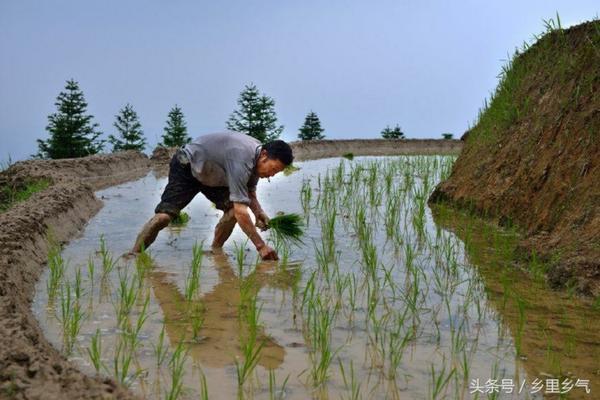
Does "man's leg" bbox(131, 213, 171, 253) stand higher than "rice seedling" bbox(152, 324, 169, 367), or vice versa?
"man's leg" bbox(131, 213, 171, 253)

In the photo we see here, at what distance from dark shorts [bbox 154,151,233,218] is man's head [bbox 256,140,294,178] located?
0.69 metres

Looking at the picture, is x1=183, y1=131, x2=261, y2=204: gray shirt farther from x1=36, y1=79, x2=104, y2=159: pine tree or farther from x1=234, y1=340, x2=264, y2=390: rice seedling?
x1=36, y1=79, x2=104, y2=159: pine tree

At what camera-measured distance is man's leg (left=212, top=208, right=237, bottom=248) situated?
4.92 m

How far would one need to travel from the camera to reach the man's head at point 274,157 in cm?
433

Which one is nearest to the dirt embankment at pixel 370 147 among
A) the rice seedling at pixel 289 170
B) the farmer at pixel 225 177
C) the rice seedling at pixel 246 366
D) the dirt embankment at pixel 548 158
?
the rice seedling at pixel 289 170

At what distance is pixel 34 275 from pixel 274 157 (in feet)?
5.39

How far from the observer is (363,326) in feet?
10.1

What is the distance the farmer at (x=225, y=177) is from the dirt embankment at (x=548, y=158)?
1827mm

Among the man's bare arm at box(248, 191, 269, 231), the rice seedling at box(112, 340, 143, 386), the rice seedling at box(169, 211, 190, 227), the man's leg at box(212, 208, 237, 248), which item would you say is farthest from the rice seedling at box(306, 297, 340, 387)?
the rice seedling at box(169, 211, 190, 227)

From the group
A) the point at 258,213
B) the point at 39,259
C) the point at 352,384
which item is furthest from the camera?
the point at 258,213

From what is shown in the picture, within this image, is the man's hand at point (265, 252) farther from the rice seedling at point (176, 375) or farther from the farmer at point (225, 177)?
the rice seedling at point (176, 375)

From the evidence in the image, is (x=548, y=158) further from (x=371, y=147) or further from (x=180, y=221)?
(x=371, y=147)

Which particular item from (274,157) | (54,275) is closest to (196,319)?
(54,275)

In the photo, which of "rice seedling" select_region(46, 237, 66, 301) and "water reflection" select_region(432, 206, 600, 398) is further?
"rice seedling" select_region(46, 237, 66, 301)
